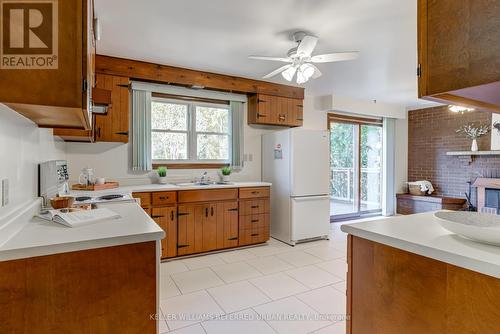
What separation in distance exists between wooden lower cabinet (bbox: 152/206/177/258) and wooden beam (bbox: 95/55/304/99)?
1.65 m

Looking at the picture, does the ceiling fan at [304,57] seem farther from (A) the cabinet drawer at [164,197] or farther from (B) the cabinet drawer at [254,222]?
(B) the cabinet drawer at [254,222]

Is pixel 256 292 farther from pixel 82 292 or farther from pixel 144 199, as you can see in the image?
pixel 82 292

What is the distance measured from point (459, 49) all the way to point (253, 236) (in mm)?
3231

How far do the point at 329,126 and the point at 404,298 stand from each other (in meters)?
4.40

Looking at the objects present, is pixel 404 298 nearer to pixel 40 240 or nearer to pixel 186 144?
pixel 40 240

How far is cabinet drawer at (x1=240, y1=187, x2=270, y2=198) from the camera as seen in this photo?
12.2 feet

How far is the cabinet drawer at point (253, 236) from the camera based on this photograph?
3718 millimetres

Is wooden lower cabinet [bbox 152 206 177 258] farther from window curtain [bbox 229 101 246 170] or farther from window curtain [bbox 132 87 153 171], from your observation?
window curtain [bbox 229 101 246 170]

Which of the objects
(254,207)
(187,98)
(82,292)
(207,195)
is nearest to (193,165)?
(207,195)

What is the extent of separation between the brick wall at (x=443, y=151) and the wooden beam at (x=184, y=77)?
326 centimetres

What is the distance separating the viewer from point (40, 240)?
1.08m

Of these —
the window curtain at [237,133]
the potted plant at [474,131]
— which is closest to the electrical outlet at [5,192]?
the window curtain at [237,133]

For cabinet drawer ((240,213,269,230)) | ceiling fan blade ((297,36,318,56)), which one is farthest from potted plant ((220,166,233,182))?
ceiling fan blade ((297,36,318,56))

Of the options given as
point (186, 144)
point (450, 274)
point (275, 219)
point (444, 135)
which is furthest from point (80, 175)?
point (444, 135)
